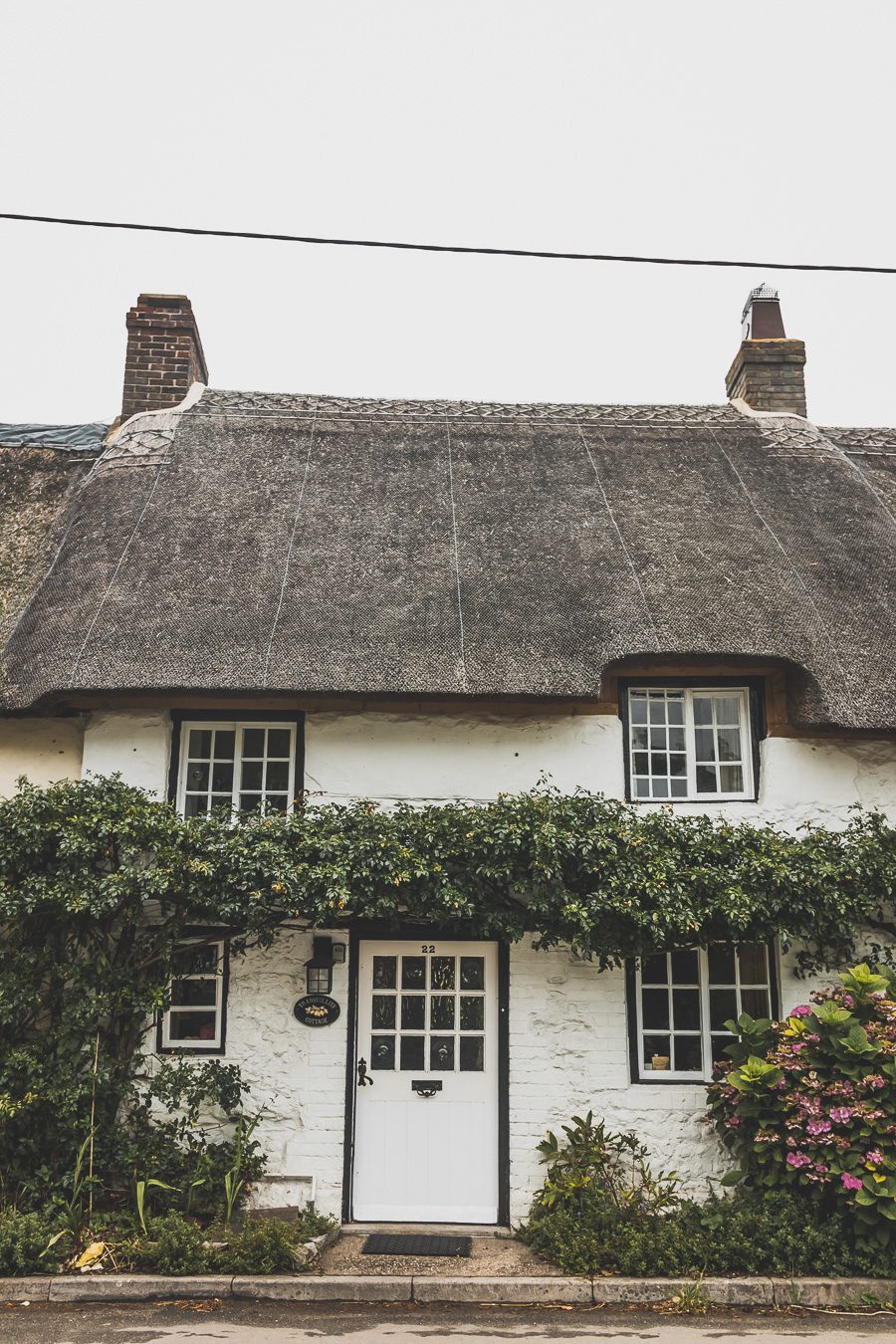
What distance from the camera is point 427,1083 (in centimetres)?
792

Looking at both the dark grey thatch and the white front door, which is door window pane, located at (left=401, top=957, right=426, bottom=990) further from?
the dark grey thatch

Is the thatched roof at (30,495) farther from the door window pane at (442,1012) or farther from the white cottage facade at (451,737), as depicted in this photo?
the door window pane at (442,1012)

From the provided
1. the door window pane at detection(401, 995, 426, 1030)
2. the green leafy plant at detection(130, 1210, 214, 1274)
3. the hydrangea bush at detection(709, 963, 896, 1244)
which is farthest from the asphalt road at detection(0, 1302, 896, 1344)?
the door window pane at detection(401, 995, 426, 1030)

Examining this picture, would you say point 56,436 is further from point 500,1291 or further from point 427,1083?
point 500,1291

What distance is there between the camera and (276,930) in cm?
790

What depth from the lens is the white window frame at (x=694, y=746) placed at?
8.37 meters

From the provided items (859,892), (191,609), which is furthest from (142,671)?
(859,892)

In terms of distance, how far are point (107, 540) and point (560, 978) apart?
5.45 metres

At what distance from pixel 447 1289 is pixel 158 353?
9770mm

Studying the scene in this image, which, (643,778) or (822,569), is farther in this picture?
(822,569)

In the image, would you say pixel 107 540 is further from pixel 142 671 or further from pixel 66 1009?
pixel 66 1009

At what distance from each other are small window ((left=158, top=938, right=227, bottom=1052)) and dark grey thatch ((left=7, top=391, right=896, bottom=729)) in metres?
2.10

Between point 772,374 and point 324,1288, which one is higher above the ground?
point 772,374

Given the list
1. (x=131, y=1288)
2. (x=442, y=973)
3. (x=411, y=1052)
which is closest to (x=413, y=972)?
(x=442, y=973)
